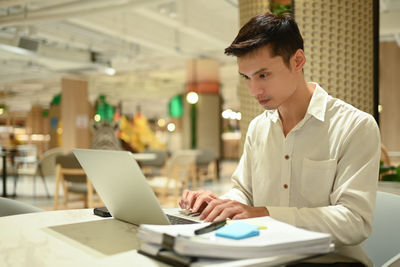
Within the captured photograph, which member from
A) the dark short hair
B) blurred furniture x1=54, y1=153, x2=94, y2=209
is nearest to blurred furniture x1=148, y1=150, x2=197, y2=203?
blurred furniture x1=54, y1=153, x2=94, y2=209

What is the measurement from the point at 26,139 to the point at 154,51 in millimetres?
19892

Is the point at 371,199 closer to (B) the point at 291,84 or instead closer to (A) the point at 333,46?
(B) the point at 291,84

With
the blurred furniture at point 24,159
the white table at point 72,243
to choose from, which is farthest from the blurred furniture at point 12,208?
the blurred furniture at point 24,159

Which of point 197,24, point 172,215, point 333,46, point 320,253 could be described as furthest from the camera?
point 197,24

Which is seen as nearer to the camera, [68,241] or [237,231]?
[237,231]

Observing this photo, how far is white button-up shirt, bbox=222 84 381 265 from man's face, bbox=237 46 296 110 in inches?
6.1

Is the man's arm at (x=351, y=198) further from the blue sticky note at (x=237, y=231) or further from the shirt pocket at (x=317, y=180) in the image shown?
the blue sticky note at (x=237, y=231)

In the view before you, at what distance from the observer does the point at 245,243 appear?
2.63 feet

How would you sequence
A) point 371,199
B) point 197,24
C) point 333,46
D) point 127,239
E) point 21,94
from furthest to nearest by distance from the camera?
1. point 21,94
2. point 197,24
3. point 333,46
4. point 371,199
5. point 127,239

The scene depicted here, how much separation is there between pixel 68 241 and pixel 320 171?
2.73 feet

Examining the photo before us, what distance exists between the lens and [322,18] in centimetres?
262

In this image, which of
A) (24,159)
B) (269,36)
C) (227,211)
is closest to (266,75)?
(269,36)

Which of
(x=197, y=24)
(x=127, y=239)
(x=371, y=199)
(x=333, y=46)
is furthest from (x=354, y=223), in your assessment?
(x=197, y=24)

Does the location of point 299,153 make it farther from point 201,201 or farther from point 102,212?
point 102,212
